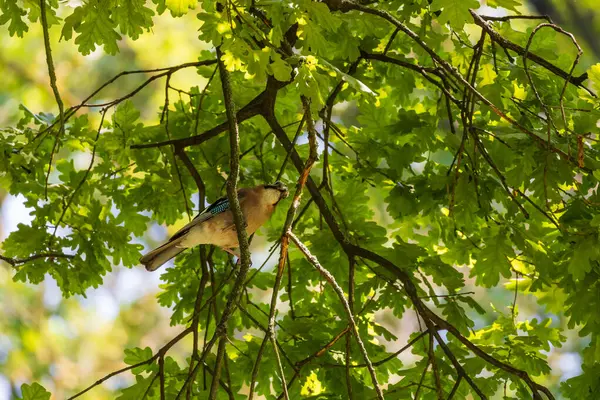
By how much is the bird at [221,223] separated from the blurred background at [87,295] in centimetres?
619

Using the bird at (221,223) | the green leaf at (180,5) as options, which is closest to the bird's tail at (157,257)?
the bird at (221,223)

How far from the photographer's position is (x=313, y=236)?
3.60m

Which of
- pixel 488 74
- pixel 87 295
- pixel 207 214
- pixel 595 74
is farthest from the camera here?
pixel 87 295

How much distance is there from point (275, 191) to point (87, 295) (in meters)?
6.55

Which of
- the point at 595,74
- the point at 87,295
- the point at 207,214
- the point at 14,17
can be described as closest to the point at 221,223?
the point at 207,214

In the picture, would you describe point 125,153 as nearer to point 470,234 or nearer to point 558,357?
point 470,234

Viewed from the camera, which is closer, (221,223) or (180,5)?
(180,5)

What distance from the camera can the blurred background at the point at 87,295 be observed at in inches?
395

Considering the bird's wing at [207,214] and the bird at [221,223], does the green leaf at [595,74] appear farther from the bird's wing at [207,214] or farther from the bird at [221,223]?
the bird's wing at [207,214]

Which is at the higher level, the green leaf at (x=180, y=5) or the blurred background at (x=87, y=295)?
the blurred background at (x=87, y=295)

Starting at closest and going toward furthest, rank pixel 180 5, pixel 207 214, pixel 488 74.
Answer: pixel 180 5
pixel 207 214
pixel 488 74

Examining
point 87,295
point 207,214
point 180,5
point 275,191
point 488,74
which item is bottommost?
point 180,5

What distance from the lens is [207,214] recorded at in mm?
3461

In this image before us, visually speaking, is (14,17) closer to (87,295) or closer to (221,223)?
(221,223)
